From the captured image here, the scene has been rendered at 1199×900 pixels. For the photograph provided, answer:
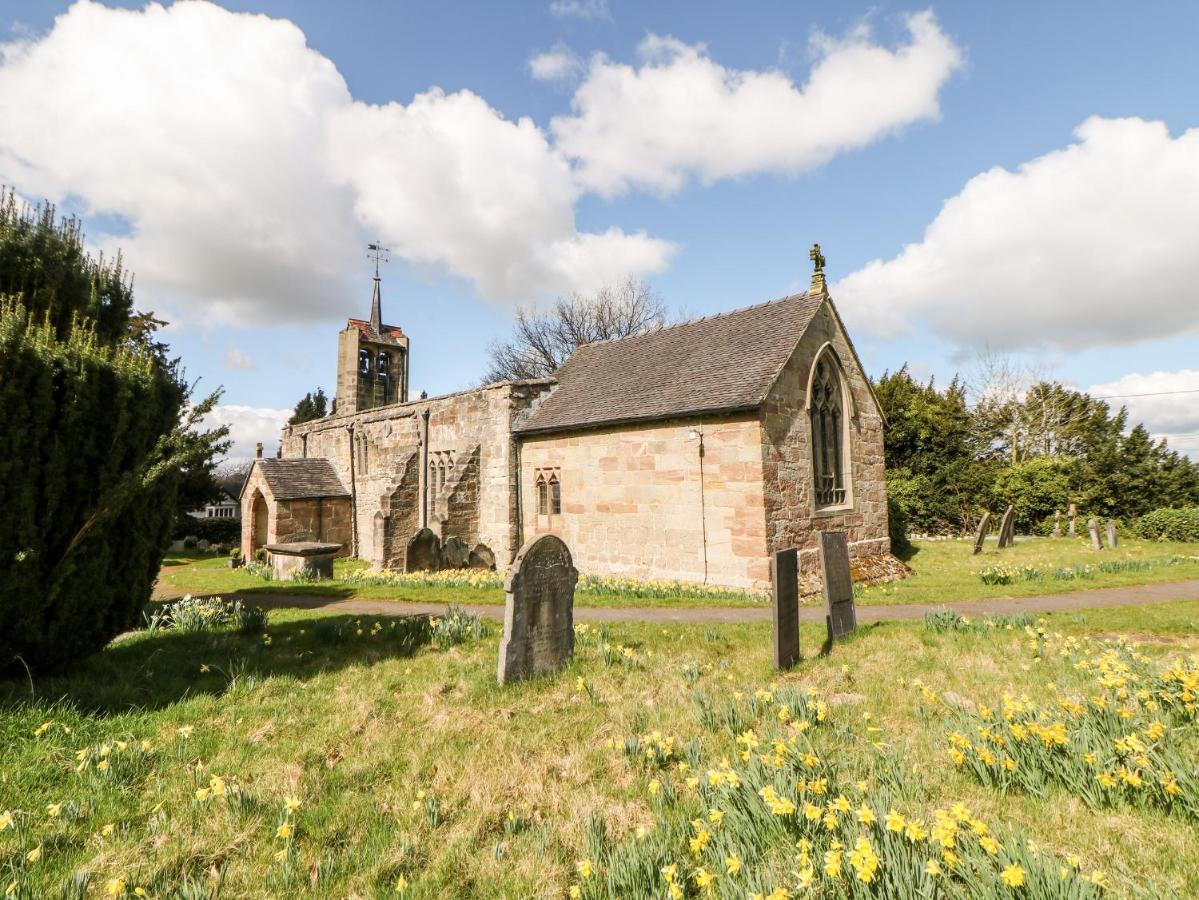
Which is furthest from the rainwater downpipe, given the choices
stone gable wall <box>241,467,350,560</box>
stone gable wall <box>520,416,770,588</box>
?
stone gable wall <box>241,467,350,560</box>

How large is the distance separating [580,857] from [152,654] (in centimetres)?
640

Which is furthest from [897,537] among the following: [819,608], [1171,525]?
[819,608]

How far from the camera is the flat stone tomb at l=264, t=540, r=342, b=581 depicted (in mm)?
16375

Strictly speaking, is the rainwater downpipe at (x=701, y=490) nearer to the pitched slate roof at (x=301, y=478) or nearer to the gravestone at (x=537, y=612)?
the gravestone at (x=537, y=612)

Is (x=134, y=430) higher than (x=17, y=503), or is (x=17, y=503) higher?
(x=134, y=430)

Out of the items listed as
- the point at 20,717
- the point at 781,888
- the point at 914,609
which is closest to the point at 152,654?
the point at 20,717

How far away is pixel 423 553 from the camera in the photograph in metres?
17.4

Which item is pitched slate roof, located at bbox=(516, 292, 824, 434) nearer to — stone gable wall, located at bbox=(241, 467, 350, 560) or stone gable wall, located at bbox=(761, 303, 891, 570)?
stone gable wall, located at bbox=(761, 303, 891, 570)

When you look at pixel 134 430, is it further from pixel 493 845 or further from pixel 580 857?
pixel 580 857

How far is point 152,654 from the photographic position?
7004 millimetres

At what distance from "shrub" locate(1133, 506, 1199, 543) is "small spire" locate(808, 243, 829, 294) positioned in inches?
642

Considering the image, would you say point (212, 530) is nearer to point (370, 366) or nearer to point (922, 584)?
point (370, 366)

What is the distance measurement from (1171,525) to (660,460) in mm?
19530

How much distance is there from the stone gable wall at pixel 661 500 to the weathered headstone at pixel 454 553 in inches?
82.6
